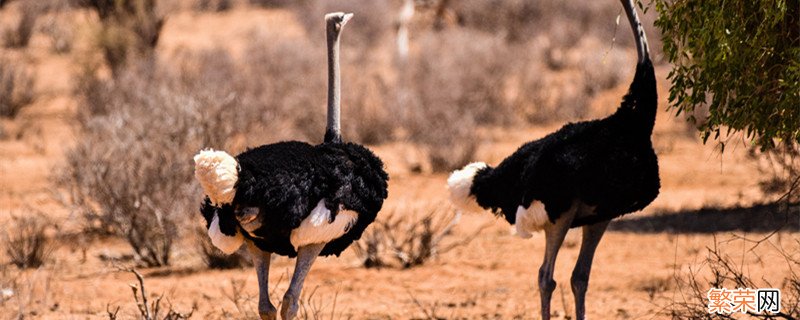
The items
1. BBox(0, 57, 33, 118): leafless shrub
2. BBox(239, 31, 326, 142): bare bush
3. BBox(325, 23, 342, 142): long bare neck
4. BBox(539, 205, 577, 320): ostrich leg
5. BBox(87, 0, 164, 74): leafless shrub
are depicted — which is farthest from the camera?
BBox(87, 0, 164, 74): leafless shrub

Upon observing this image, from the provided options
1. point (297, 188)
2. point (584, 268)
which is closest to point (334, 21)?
point (297, 188)

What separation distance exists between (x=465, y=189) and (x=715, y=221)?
436 cm

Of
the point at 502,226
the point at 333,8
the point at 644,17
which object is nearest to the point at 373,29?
the point at 333,8

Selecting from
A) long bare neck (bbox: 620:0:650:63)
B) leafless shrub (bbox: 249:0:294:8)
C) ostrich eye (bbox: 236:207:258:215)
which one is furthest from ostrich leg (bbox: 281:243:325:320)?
leafless shrub (bbox: 249:0:294:8)

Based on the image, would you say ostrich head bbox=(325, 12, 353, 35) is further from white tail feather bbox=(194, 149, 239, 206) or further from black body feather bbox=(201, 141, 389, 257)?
white tail feather bbox=(194, 149, 239, 206)

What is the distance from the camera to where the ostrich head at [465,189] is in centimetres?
673

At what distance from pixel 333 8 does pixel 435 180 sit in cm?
1378

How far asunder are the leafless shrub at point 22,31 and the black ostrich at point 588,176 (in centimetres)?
2041

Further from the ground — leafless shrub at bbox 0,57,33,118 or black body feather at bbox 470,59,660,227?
leafless shrub at bbox 0,57,33,118

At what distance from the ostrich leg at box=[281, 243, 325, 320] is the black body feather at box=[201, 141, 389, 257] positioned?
0.25ft

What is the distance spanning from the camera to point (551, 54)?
23547mm

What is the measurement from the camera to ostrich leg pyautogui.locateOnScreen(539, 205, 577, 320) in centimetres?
617

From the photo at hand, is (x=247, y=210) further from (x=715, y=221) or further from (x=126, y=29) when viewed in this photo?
(x=126, y=29)

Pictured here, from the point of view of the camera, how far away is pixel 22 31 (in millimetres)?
25484
